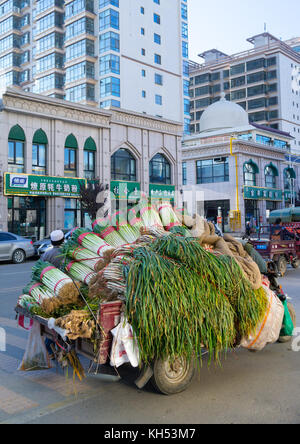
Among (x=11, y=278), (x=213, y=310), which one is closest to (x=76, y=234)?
(x=213, y=310)

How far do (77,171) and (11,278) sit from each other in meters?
17.9

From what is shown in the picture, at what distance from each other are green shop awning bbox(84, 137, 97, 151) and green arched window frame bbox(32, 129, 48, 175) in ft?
11.4

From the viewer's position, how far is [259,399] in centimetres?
391

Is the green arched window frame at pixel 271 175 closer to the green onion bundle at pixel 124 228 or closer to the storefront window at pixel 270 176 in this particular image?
the storefront window at pixel 270 176

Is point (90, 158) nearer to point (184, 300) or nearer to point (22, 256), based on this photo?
point (22, 256)

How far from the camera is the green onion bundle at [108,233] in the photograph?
189 inches

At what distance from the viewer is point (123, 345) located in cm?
366

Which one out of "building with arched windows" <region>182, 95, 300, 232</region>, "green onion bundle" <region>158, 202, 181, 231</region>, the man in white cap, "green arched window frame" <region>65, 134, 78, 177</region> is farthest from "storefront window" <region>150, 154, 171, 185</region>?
"green onion bundle" <region>158, 202, 181, 231</region>

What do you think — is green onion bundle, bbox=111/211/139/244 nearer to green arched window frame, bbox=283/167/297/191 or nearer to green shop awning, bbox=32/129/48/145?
green shop awning, bbox=32/129/48/145

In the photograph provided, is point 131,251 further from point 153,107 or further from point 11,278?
point 153,107

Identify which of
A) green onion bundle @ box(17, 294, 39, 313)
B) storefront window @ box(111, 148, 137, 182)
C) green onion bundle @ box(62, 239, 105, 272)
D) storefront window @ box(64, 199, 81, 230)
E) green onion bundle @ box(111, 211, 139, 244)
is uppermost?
storefront window @ box(111, 148, 137, 182)

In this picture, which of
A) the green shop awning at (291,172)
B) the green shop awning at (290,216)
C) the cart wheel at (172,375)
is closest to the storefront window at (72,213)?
the green shop awning at (290,216)

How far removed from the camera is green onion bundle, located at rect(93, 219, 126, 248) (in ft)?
15.7

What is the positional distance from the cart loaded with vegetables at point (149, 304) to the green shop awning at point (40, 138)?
80.7ft
